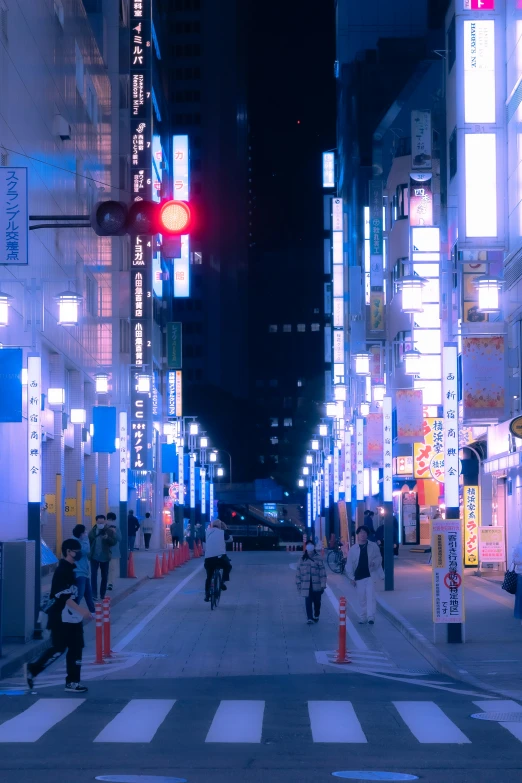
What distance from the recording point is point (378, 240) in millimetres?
61375

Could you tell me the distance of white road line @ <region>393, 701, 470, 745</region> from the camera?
36.2 feet

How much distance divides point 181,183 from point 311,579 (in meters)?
56.4

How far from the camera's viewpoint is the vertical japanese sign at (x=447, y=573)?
1894 cm

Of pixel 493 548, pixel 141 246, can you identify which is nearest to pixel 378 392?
pixel 493 548

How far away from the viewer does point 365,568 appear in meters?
23.0

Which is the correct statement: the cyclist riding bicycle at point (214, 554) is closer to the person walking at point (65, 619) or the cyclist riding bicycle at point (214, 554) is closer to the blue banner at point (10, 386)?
the blue banner at point (10, 386)

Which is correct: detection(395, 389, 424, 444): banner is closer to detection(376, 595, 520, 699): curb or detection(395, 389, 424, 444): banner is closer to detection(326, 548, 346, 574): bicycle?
detection(326, 548, 346, 574): bicycle

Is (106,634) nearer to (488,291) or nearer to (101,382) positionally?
(488,291)

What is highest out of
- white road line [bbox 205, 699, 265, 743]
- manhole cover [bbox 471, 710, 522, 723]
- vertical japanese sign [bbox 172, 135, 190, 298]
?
vertical japanese sign [bbox 172, 135, 190, 298]

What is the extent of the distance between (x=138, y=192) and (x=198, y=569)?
71.2 ft

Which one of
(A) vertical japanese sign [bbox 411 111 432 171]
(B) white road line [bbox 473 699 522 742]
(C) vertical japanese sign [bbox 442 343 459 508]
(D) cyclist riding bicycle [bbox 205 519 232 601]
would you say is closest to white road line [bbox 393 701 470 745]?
(B) white road line [bbox 473 699 522 742]

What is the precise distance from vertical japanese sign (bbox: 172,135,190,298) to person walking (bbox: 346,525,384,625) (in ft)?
169

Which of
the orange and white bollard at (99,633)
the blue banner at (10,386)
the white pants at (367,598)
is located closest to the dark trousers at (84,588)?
the blue banner at (10,386)

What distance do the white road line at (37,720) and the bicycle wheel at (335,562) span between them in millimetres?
28578
